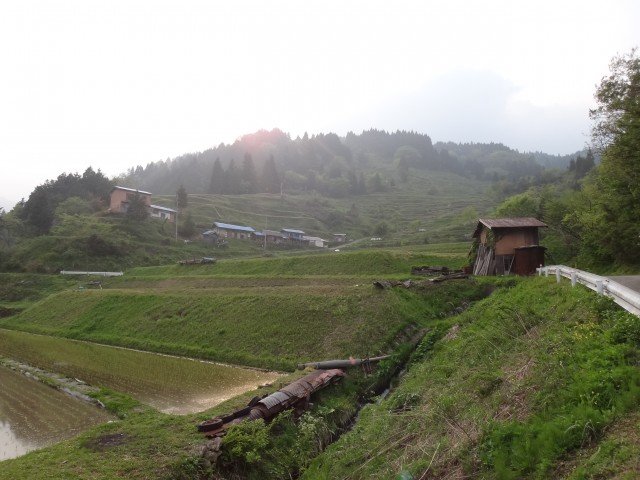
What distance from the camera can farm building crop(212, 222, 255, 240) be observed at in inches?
3000

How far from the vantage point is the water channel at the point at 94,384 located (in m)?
12.9

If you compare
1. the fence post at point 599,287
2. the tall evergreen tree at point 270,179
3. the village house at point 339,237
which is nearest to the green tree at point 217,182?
the tall evergreen tree at point 270,179

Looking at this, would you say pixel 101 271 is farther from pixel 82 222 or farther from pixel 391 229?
pixel 391 229

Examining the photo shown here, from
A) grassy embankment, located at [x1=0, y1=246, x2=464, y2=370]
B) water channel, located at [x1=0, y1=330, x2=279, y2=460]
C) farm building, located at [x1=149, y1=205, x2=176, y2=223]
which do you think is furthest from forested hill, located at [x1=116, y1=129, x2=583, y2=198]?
water channel, located at [x1=0, y1=330, x2=279, y2=460]

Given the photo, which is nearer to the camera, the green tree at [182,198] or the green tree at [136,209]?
the green tree at [136,209]

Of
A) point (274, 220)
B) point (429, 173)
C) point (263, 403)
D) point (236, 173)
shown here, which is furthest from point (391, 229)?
point (429, 173)

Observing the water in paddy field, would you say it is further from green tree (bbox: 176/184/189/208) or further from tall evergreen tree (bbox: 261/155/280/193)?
tall evergreen tree (bbox: 261/155/280/193)

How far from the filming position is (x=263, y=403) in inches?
463

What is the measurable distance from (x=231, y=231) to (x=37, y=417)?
2543 inches

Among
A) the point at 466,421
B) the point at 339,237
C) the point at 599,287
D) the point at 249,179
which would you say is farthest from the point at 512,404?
the point at 249,179

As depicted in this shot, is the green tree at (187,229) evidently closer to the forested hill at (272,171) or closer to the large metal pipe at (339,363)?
the forested hill at (272,171)

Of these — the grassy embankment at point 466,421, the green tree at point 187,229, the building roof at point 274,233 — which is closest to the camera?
the grassy embankment at point 466,421

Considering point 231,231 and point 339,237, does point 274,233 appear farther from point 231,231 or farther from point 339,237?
point 339,237

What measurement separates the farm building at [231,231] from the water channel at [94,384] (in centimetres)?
5001
